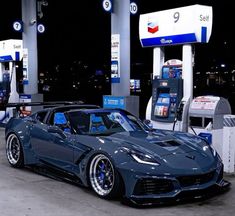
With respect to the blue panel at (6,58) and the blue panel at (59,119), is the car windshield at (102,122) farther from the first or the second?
the blue panel at (6,58)

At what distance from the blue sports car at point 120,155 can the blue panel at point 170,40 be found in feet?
8.27

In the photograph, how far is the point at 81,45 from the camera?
4000cm

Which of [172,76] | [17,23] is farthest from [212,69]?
[172,76]

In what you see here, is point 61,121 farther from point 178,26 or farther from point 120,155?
point 178,26

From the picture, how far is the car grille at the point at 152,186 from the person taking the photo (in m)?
4.88

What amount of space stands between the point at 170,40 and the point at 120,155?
431 centimetres

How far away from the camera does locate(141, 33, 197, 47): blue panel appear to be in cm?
828

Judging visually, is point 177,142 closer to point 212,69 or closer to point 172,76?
point 172,76

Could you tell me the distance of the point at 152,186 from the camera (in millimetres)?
4898

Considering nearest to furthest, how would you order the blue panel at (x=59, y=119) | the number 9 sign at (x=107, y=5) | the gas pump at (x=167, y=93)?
the blue panel at (x=59, y=119) → the gas pump at (x=167, y=93) → the number 9 sign at (x=107, y=5)

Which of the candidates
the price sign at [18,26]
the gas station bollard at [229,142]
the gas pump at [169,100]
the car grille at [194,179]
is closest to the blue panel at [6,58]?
the price sign at [18,26]

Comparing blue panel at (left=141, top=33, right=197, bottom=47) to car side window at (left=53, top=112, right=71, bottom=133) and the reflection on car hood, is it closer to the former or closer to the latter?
the reflection on car hood

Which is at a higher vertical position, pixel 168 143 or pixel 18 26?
pixel 18 26

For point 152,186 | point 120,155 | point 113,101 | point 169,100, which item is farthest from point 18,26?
point 152,186
